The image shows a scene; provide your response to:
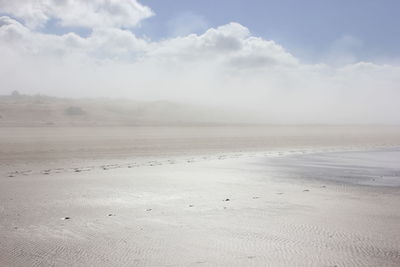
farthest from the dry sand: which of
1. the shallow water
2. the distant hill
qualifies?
the distant hill

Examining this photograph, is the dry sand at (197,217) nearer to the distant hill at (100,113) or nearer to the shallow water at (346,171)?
the shallow water at (346,171)

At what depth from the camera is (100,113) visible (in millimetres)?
A: 61156

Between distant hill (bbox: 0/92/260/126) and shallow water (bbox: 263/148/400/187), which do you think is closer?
shallow water (bbox: 263/148/400/187)

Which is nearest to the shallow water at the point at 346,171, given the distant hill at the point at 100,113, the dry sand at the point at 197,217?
the dry sand at the point at 197,217

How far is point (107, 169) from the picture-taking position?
13703mm

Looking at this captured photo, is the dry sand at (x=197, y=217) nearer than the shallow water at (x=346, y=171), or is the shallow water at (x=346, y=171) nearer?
the dry sand at (x=197, y=217)

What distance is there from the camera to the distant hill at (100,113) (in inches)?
1882

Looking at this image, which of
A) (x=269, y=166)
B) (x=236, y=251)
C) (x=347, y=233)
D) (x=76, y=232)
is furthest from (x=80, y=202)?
(x=269, y=166)

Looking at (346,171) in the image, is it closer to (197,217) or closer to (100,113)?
(197,217)

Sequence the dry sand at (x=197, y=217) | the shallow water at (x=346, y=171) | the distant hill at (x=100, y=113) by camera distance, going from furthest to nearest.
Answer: the distant hill at (x=100, y=113) → the shallow water at (x=346, y=171) → the dry sand at (x=197, y=217)

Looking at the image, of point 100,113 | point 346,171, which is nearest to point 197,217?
point 346,171

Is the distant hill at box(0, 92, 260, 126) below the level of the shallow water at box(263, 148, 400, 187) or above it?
above

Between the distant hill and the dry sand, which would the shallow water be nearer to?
the dry sand

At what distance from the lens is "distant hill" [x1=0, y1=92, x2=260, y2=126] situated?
47.8 m
